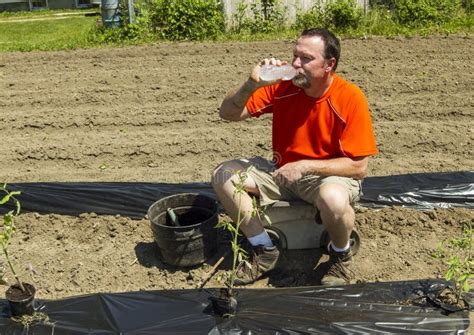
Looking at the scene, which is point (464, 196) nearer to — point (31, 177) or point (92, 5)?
point (31, 177)

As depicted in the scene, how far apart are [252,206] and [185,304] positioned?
0.71 meters

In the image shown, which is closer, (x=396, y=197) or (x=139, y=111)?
(x=396, y=197)

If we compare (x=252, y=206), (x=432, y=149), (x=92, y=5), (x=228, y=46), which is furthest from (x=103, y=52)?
(x=92, y=5)

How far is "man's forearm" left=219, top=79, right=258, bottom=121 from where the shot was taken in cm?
323

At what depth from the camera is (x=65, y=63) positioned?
7.98 metres

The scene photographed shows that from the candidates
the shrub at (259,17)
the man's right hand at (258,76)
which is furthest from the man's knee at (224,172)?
the shrub at (259,17)

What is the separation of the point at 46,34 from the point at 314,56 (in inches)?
418

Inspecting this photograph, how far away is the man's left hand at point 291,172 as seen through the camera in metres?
3.11

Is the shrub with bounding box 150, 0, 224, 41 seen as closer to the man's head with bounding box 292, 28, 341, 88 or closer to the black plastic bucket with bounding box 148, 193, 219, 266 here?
the black plastic bucket with bounding box 148, 193, 219, 266

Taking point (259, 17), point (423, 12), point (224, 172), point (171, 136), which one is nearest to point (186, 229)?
point (224, 172)

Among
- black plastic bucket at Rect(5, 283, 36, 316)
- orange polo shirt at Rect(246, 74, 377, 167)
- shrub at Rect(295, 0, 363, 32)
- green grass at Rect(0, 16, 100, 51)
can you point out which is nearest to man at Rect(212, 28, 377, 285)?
orange polo shirt at Rect(246, 74, 377, 167)

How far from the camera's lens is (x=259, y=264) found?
11.0 feet

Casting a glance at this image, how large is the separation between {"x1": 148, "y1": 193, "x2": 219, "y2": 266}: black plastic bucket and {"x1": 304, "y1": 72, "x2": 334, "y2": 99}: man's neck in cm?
94

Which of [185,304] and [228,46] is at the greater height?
[228,46]
